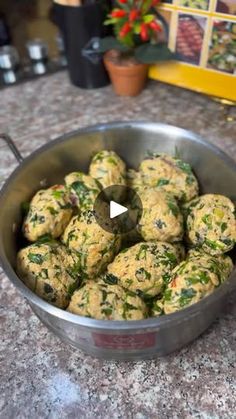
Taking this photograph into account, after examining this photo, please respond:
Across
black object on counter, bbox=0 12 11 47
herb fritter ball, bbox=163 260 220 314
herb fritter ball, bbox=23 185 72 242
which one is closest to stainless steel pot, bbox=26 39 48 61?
black object on counter, bbox=0 12 11 47

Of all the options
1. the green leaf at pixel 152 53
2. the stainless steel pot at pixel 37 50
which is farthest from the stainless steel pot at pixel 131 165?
the stainless steel pot at pixel 37 50

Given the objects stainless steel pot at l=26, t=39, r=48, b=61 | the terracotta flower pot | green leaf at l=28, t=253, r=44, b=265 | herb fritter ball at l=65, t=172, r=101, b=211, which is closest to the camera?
green leaf at l=28, t=253, r=44, b=265

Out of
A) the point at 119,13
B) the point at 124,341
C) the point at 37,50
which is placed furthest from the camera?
the point at 37,50

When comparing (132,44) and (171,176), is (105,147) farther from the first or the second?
(132,44)

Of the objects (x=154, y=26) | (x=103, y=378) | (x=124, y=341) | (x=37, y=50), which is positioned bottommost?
(x=103, y=378)

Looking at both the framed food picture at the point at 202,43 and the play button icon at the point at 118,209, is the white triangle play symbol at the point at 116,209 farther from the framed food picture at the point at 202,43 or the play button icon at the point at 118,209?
the framed food picture at the point at 202,43

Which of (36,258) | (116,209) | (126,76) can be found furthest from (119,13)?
(36,258)

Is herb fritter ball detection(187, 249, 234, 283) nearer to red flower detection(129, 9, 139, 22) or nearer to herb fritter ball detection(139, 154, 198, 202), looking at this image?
herb fritter ball detection(139, 154, 198, 202)

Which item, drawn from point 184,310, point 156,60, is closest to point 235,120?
point 156,60
